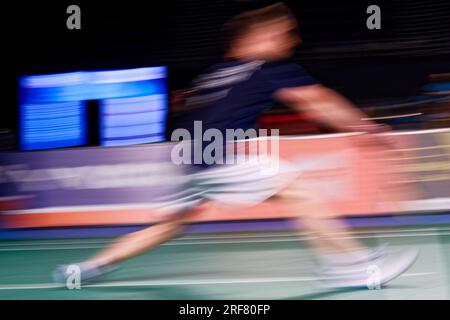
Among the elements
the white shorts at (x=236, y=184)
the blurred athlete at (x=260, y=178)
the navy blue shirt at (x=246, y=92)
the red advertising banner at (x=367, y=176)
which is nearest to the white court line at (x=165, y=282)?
the blurred athlete at (x=260, y=178)

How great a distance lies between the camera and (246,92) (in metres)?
4.86

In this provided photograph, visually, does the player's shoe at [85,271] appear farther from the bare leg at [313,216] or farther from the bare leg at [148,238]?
the bare leg at [313,216]

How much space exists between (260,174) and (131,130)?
1.58 metres

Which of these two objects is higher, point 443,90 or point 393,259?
point 443,90

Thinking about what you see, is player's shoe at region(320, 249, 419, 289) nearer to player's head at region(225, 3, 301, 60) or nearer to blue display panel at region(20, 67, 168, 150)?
player's head at region(225, 3, 301, 60)

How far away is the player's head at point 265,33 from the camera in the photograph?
16.3 ft

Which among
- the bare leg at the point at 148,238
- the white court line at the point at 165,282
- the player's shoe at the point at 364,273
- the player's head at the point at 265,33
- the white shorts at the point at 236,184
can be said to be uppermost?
the player's head at the point at 265,33

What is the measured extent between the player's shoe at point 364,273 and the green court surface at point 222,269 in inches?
1.7

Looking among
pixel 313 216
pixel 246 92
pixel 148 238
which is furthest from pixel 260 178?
pixel 148 238

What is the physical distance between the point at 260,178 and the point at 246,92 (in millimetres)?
454
